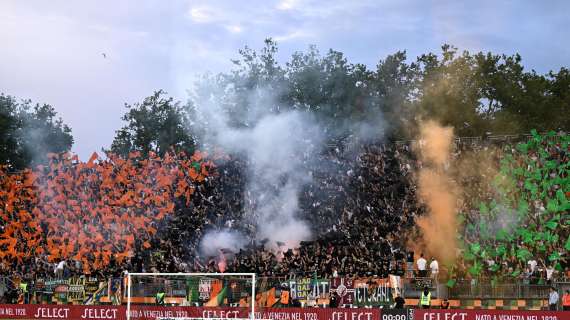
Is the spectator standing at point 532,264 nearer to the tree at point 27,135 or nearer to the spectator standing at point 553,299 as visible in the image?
the spectator standing at point 553,299

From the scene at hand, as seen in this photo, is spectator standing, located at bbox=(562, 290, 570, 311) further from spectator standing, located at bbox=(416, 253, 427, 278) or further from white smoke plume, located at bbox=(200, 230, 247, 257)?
white smoke plume, located at bbox=(200, 230, 247, 257)

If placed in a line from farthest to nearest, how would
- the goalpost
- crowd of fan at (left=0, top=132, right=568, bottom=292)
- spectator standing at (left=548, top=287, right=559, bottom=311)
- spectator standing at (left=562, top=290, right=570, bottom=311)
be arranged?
1. crowd of fan at (left=0, top=132, right=568, bottom=292)
2. the goalpost
3. spectator standing at (left=548, top=287, right=559, bottom=311)
4. spectator standing at (left=562, top=290, right=570, bottom=311)

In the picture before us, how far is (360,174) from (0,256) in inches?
896

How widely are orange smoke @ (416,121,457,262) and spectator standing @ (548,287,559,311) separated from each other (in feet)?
29.3

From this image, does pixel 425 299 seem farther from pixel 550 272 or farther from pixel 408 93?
pixel 408 93

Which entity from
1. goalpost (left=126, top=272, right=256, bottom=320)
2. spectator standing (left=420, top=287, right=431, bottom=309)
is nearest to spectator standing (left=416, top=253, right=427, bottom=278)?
spectator standing (left=420, top=287, right=431, bottom=309)

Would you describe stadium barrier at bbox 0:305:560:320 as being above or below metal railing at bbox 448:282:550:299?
below

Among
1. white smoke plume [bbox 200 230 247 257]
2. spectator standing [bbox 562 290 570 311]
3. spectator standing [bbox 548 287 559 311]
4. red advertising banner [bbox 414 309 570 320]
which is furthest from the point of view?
white smoke plume [bbox 200 230 247 257]

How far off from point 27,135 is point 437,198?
43477 mm

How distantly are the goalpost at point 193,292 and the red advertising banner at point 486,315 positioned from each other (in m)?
7.28

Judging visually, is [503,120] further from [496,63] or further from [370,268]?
[370,268]

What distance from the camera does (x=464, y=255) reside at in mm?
41219

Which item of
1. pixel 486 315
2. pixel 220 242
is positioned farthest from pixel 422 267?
pixel 220 242

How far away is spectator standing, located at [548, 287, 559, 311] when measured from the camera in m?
32.9
